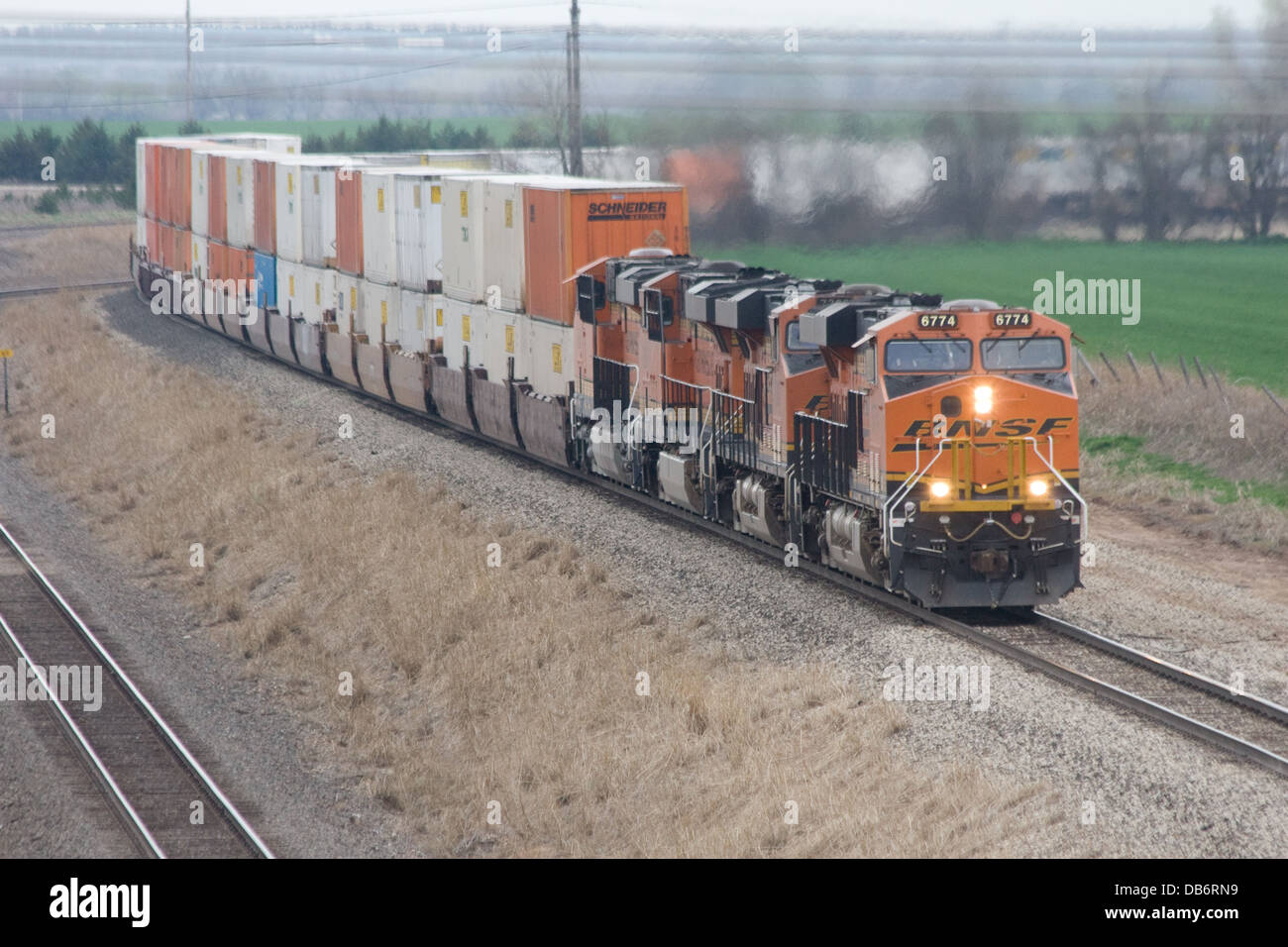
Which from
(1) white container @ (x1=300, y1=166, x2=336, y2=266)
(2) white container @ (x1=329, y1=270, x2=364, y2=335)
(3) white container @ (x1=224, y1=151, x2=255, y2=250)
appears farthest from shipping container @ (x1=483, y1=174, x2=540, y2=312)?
(3) white container @ (x1=224, y1=151, x2=255, y2=250)

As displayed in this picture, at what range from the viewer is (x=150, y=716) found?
17031 millimetres

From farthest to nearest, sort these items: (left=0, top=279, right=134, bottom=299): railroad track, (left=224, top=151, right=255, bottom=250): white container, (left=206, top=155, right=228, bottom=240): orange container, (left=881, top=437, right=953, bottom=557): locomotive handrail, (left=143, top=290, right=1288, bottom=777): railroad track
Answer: (left=0, top=279, right=134, bottom=299): railroad track < (left=206, top=155, right=228, bottom=240): orange container < (left=224, top=151, right=255, bottom=250): white container < (left=881, top=437, right=953, bottom=557): locomotive handrail < (left=143, top=290, right=1288, bottom=777): railroad track

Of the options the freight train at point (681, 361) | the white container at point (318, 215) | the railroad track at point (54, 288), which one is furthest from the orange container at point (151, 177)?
the white container at point (318, 215)

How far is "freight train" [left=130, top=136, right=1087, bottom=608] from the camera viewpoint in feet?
55.3

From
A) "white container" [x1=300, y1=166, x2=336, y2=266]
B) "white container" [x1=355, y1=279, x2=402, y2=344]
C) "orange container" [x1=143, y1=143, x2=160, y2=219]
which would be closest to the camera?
"white container" [x1=355, y1=279, x2=402, y2=344]

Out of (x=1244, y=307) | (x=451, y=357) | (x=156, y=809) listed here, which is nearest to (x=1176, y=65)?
(x=1244, y=307)

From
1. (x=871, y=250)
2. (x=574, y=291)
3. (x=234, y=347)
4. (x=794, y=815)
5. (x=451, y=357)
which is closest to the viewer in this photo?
(x=794, y=815)

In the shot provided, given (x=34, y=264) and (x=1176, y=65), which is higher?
(x=1176, y=65)

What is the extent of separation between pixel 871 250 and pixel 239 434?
15697 millimetres

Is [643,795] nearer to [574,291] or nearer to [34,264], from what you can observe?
[574,291]

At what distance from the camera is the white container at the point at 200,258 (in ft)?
149

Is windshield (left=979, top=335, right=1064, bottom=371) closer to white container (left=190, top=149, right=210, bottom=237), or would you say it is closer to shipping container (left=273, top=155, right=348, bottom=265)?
shipping container (left=273, top=155, right=348, bottom=265)

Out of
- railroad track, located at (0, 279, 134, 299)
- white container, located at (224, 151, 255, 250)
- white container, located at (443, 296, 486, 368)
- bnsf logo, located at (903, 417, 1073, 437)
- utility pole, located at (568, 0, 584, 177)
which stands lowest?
bnsf logo, located at (903, 417, 1073, 437)

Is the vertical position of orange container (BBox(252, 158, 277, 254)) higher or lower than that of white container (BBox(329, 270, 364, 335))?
higher
